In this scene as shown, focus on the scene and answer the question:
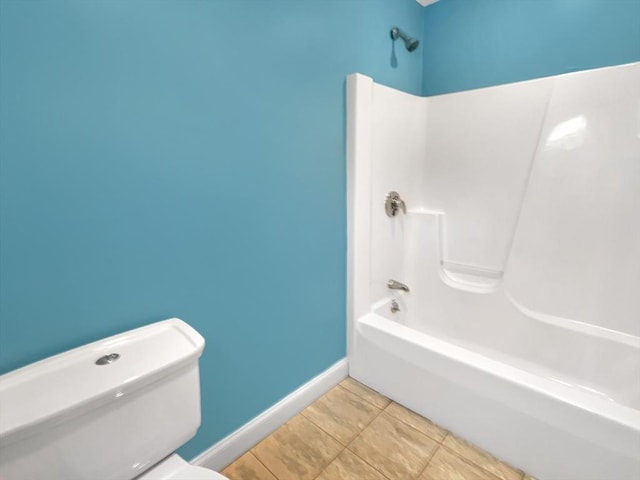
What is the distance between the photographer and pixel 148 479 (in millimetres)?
817

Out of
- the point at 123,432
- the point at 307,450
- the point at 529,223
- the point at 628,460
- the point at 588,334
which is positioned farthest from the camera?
the point at 529,223

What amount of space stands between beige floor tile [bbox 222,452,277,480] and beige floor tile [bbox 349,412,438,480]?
39cm

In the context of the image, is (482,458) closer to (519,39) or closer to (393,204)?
(393,204)

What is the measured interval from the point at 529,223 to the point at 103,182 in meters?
1.93

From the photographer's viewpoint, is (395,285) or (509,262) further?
(395,285)

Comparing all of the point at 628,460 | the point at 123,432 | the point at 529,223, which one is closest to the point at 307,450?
the point at 123,432

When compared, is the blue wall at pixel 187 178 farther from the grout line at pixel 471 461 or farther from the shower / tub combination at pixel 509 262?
the grout line at pixel 471 461

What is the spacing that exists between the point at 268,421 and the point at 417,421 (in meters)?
0.73

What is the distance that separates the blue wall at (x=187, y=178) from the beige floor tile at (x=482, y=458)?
715 millimetres

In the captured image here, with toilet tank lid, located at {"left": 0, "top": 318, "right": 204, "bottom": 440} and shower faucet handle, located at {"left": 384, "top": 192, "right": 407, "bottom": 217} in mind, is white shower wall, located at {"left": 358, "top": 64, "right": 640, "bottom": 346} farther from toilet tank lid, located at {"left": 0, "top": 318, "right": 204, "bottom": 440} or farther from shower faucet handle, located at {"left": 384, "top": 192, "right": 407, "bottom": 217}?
toilet tank lid, located at {"left": 0, "top": 318, "right": 204, "bottom": 440}

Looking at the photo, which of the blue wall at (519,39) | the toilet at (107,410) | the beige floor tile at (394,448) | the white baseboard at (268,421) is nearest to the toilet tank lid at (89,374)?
the toilet at (107,410)

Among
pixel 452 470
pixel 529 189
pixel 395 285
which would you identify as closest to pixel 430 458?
pixel 452 470

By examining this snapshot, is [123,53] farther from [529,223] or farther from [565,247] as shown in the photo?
[565,247]

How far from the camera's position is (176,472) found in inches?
33.1
